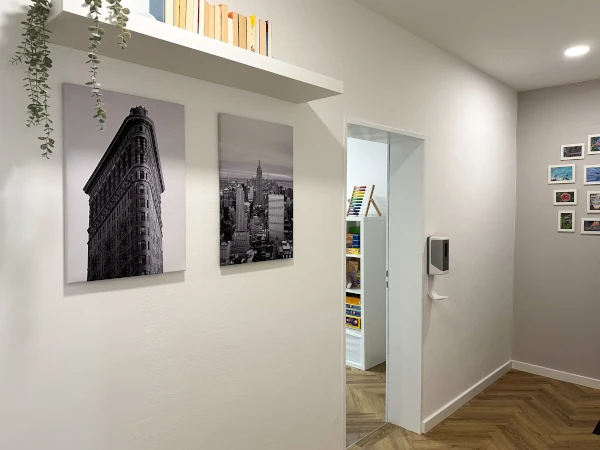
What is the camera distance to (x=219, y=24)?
5.23 ft

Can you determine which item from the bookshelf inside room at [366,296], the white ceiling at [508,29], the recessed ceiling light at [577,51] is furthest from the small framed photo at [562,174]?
the bookshelf inside room at [366,296]

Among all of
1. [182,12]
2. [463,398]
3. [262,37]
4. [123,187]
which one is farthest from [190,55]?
[463,398]

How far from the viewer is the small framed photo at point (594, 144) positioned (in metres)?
3.99

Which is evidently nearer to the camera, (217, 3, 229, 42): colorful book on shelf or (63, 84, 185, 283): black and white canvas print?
(63, 84, 185, 283): black and white canvas print

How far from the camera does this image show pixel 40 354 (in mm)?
1402

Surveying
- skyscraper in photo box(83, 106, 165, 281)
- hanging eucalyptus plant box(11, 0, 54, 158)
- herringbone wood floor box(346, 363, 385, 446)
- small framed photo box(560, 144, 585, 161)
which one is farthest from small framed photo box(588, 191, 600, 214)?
hanging eucalyptus plant box(11, 0, 54, 158)

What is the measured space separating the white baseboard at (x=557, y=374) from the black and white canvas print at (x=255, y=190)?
3449mm

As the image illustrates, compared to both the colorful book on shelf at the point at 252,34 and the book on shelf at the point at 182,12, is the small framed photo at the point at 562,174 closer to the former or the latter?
the colorful book on shelf at the point at 252,34

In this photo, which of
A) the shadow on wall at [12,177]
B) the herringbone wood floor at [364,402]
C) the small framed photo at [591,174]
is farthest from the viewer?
the small framed photo at [591,174]

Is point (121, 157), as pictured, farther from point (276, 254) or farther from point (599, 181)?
point (599, 181)

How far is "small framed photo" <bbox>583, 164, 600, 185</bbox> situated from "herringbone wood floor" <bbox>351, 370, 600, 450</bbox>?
6.11 ft

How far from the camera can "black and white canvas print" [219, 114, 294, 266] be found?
1895mm

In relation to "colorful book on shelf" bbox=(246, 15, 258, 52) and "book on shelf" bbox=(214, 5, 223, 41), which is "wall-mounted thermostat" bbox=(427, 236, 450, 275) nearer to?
"colorful book on shelf" bbox=(246, 15, 258, 52)

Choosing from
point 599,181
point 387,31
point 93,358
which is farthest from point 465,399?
point 93,358
